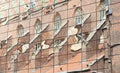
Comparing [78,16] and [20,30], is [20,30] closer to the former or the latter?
[20,30]

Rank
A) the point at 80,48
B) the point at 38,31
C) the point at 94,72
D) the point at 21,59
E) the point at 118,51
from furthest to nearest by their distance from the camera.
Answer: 1. the point at 38,31
2. the point at 21,59
3. the point at 80,48
4. the point at 94,72
5. the point at 118,51

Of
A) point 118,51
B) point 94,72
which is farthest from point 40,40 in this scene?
point 118,51

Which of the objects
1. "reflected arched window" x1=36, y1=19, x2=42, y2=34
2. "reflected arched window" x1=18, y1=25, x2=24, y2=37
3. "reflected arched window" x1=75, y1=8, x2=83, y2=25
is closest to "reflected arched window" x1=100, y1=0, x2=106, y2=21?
"reflected arched window" x1=75, y1=8, x2=83, y2=25

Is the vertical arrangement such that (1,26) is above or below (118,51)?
above

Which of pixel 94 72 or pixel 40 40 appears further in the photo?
pixel 40 40

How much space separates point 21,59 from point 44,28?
2.85ft

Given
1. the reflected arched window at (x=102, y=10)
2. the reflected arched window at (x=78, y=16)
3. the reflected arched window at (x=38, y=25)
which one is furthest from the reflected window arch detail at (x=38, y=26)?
the reflected arched window at (x=102, y=10)

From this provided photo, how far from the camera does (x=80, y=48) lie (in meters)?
7.72

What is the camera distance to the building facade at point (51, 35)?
7.29 m

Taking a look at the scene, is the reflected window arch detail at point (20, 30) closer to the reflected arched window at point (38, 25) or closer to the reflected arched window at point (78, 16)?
Result: the reflected arched window at point (38, 25)

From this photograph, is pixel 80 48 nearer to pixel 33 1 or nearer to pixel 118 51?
pixel 33 1

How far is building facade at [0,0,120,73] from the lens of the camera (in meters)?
7.29

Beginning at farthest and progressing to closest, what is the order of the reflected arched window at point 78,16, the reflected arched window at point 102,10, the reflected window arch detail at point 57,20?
1. the reflected window arch detail at point 57,20
2. the reflected arched window at point 78,16
3. the reflected arched window at point 102,10

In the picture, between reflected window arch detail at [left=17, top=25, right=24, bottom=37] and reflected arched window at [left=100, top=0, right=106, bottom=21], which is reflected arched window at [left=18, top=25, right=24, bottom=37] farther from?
reflected arched window at [left=100, top=0, right=106, bottom=21]
